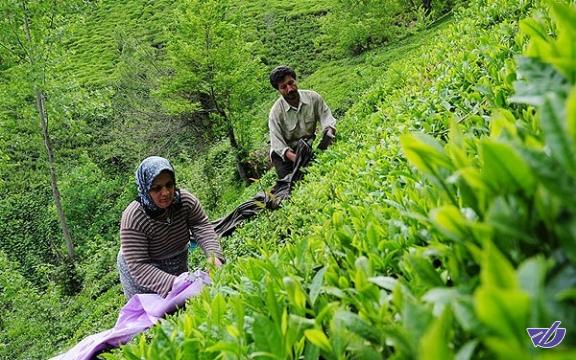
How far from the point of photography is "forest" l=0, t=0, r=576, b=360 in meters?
0.66

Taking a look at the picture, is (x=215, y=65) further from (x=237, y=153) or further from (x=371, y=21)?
(x=371, y=21)

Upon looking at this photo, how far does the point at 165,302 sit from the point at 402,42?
58.1ft

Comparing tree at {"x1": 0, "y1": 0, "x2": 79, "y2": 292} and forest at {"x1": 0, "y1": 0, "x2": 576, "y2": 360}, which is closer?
forest at {"x1": 0, "y1": 0, "x2": 576, "y2": 360}

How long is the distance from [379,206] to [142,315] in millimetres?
2540

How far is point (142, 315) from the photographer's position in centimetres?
370

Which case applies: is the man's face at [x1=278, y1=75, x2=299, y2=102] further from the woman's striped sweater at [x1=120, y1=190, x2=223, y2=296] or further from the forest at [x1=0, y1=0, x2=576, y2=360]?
the woman's striped sweater at [x1=120, y1=190, x2=223, y2=296]

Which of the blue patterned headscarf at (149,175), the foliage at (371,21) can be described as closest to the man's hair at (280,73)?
the blue patterned headscarf at (149,175)

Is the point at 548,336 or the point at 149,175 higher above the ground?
the point at 548,336

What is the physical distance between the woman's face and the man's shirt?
2444mm

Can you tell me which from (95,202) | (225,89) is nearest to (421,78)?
(225,89)

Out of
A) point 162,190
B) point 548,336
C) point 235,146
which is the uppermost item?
point 548,336

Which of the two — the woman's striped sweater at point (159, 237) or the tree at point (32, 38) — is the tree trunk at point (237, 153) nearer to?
the tree at point (32, 38)

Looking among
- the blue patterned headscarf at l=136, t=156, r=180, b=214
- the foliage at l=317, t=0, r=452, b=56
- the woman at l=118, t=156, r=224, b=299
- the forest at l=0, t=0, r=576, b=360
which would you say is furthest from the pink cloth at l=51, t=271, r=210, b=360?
the foliage at l=317, t=0, r=452, b=56

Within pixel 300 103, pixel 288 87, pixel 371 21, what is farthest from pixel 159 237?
pixel 371 21
